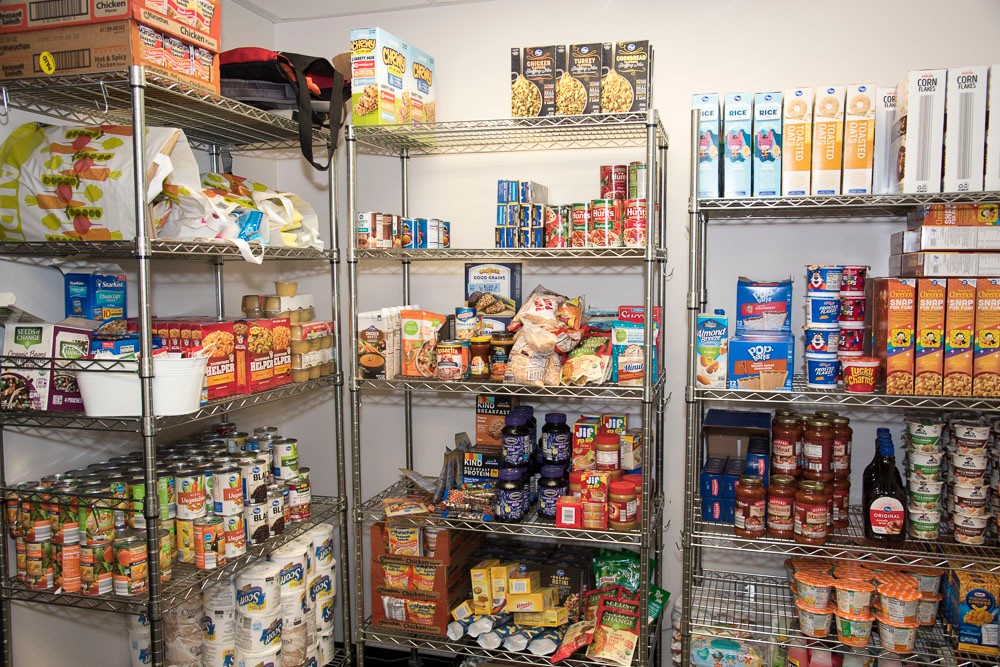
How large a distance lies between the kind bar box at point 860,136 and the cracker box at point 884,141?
3cm

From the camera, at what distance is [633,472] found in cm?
272

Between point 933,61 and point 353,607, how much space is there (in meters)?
3.26

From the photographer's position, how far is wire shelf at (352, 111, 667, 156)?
2553 mm

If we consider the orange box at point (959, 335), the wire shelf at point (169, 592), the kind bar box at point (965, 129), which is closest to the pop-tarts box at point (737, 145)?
the kind bar box at point (965, 129)

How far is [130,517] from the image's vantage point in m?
2.21

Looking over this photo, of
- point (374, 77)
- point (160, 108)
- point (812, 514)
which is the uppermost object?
point (374, 77)

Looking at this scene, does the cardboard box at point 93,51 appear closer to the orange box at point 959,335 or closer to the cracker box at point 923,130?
the cracker box at point 923,130

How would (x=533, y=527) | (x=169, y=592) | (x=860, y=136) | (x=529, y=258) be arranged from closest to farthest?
(x=169, y=592) → (x=860, y=136) → (x=533, y=527) → (x=529, y=258)

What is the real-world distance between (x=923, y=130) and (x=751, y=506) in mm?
1280

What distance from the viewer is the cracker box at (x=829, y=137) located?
2.35m

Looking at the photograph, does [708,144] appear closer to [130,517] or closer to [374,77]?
[374,77]

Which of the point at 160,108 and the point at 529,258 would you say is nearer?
the point at 160,108

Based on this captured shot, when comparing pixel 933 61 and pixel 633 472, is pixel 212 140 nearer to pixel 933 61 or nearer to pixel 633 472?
pixel 633 472

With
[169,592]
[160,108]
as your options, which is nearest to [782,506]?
[169,592]
